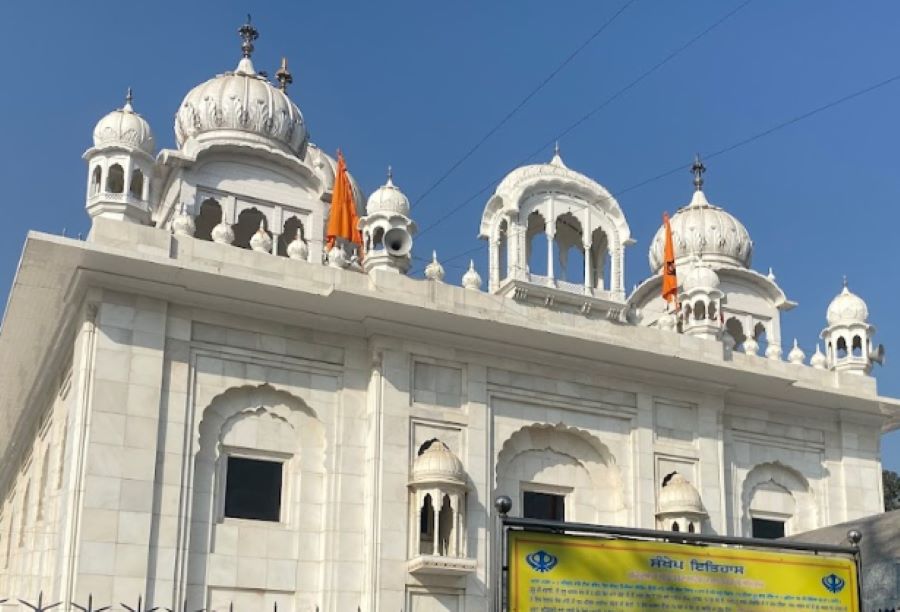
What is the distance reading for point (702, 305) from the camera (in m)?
19.7

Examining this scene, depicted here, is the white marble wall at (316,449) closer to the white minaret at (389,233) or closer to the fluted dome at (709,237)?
the white minaret at (389,233)

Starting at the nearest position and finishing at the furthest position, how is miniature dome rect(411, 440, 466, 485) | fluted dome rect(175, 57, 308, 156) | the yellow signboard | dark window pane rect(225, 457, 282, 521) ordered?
the yellow signboard < dark window pane rect(225, 457, 282, 521) < miniature dome rect(411, 440, 466, 485) < fluted dome rect(175, 57, 308, 156)

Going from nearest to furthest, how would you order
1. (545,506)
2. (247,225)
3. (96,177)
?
(96,177) → (545,506) → (247,225)

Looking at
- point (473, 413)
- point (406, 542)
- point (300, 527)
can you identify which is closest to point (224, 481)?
point (300, 527)

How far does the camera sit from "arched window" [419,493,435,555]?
15.9 m

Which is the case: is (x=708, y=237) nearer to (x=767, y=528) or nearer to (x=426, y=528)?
(x=767, y=528)

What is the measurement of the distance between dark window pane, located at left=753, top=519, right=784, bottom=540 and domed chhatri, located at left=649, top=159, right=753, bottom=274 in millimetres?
7207

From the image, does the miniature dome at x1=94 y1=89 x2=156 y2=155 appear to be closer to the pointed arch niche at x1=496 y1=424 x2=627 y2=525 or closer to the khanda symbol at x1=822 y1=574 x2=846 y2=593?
the pointed arch niche at x1=496 y1=424 x2=627 y2=525

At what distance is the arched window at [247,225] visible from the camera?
22.0 metres

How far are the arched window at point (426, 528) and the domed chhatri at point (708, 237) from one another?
1146cm

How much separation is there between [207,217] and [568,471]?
8.54 meters

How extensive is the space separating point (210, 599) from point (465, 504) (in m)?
3.60

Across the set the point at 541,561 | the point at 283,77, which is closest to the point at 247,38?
the point at 283,77

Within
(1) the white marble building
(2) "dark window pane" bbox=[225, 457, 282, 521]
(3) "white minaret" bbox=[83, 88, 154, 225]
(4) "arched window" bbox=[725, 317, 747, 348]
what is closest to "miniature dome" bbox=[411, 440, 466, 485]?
(1) the white marble building
